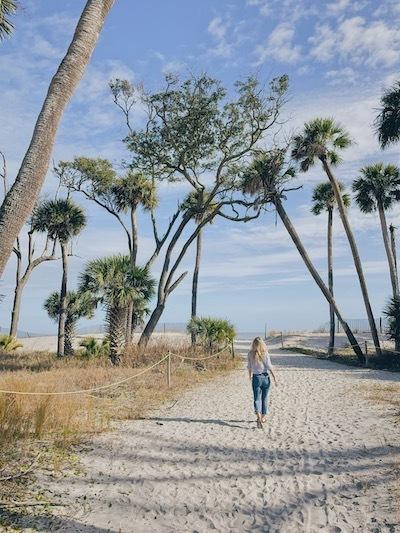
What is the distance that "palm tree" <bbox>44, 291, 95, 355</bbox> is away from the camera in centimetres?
1962

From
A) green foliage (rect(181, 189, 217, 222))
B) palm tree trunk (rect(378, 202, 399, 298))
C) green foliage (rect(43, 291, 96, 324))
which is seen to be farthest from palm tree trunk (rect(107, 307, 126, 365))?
palm tree trunk (rect(378, 202, 399, 298))

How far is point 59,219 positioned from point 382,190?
17.7 m

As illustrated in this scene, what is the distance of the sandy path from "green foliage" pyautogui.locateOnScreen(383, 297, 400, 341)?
1063 centimetres

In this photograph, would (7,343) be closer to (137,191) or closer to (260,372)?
(137,191)

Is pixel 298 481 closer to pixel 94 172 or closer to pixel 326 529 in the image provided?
pixel 326 529

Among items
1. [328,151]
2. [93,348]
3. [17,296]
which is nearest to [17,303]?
[17,296]

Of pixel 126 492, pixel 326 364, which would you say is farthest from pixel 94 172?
pixel 126 492

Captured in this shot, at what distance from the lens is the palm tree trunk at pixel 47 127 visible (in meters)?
5.16

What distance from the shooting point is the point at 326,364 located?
Result: 2223 centimetres

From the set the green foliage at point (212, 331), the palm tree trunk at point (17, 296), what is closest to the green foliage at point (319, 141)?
the green foliage at point (212, 331)

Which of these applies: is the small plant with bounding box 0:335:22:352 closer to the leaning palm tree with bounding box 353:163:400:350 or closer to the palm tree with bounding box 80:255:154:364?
the palm tree with bounding box 80:255:154:364

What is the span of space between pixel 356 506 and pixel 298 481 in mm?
993

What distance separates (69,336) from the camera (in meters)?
28.4

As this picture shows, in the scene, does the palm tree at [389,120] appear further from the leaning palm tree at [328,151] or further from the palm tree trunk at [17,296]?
the palm tree trunk at [17,296]
